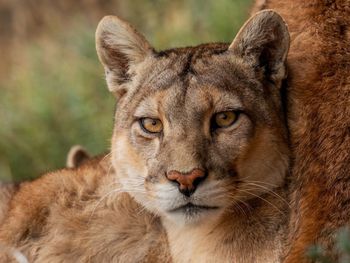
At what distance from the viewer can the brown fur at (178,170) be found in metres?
7.00

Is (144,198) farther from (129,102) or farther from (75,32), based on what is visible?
(75,32)

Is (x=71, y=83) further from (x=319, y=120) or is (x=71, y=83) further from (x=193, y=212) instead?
(x=319, y=120)

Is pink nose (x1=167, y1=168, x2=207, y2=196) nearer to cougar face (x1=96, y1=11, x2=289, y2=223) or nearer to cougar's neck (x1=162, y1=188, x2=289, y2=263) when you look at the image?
cougar face (x1=96, y1=11, x2=289, y2=223)

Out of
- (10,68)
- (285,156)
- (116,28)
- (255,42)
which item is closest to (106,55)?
(116,28)

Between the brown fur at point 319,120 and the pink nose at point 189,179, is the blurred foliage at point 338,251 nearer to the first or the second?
the brown fur at point 319,120

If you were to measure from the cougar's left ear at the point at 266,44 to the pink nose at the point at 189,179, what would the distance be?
90 centimetres

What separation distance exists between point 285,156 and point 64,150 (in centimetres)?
635

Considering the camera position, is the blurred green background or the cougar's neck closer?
the cougar's neck

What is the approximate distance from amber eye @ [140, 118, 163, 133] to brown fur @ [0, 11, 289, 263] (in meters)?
0.03

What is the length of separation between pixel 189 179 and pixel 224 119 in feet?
1.87

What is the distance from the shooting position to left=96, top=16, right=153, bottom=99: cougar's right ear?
25.7 feet

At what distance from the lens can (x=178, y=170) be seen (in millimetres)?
6812

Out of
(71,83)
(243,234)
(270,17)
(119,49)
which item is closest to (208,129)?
(243,234)

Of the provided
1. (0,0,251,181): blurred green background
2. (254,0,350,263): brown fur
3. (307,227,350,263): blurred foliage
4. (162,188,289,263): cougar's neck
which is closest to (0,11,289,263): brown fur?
(162,188,289,263): cougar's neck
